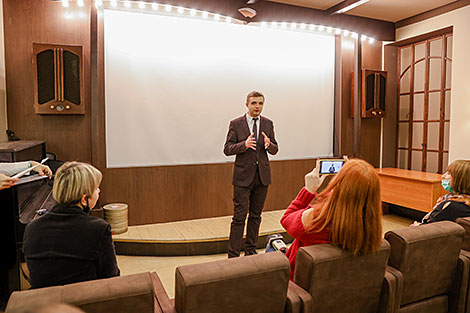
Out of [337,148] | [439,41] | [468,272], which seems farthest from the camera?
[337,148]

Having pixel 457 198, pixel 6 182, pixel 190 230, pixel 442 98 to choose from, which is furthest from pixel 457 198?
pixel 442 98

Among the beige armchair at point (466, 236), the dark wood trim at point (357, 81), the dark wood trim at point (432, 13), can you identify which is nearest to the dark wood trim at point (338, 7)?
the dark wood trim at point (357, 81)

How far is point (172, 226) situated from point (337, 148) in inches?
110

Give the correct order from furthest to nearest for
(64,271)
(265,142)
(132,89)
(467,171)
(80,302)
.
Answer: (132,89) < (265,142) < (467,171) < (64,271) < (80,302)

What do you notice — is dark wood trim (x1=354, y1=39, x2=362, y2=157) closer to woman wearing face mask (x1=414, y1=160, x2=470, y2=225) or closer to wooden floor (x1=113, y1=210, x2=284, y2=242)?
wooden floor (x1=113, y1=210, x2=284, y2=242)

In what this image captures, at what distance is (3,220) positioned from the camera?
2422 millimetres

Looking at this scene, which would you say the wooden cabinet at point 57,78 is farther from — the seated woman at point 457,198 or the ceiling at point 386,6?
the seated woman at point 457,198

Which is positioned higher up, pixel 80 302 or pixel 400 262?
pixel 80 302

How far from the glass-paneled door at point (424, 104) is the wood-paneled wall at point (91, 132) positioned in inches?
88.6

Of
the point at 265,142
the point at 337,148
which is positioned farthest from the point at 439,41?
the point at 265,142

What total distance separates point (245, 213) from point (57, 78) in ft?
7.80

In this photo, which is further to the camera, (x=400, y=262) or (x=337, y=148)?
(x=337, y=148)

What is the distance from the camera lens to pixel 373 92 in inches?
210

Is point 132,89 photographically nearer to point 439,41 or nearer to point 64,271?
point 64,271
